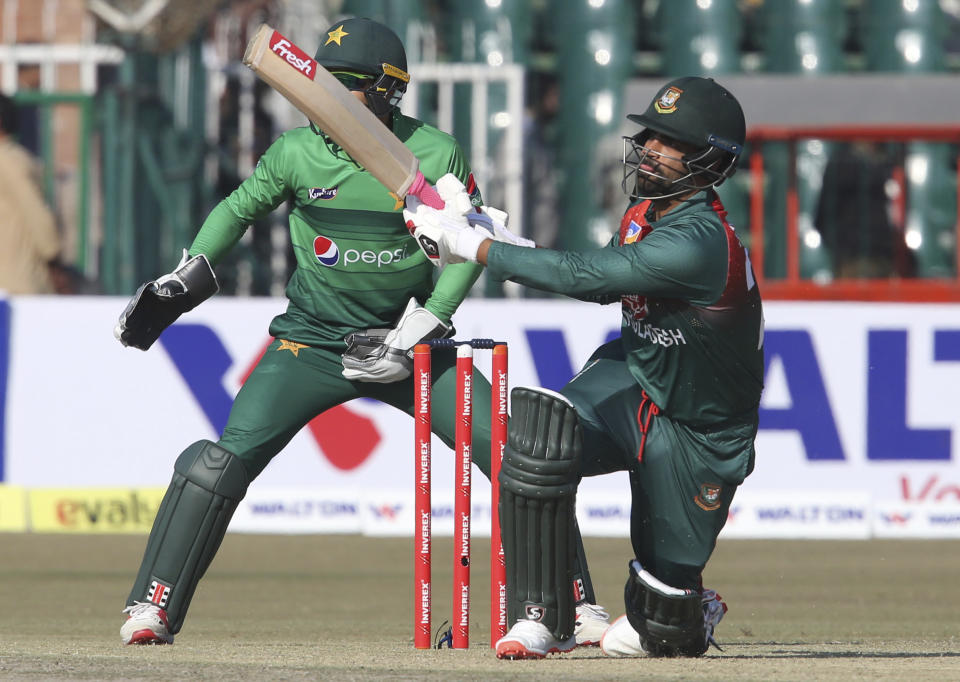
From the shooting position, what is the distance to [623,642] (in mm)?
5082

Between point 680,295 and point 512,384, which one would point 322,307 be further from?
point 512,384

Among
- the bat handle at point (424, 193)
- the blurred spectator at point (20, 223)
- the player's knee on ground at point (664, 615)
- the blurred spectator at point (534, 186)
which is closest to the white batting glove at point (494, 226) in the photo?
the bat handle at point (424, 193)

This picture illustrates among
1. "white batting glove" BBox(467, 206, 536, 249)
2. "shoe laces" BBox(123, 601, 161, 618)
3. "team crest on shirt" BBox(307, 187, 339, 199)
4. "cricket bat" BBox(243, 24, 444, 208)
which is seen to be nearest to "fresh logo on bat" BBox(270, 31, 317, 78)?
"cricket bat" BBox(243, 24, 444, 208)

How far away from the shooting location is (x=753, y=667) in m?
4.55

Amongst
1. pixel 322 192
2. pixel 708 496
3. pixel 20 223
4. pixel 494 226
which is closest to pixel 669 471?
pixel 708 496

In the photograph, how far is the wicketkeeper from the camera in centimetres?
Answer: 464

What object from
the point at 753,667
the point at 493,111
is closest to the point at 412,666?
the point at 753,667

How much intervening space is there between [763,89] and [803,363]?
10.3ft

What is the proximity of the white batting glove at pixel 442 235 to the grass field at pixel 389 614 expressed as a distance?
43.7 inches

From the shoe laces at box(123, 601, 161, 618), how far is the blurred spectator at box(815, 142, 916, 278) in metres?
7.57

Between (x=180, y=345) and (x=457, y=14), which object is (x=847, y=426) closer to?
(x=180, y=345)

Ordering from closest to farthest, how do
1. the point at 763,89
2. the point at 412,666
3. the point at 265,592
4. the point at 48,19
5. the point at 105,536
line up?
the point at 412,666, the point at 265,592, the point at 105,536, the point at 763,89, the point at 48,19

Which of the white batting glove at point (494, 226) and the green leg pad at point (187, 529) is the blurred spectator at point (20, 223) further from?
the white batting glove at point (494, 226)

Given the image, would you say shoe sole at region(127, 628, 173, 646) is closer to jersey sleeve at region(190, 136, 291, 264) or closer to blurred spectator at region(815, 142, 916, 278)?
jersey sleeve at region(190, 136, 291, 264)
